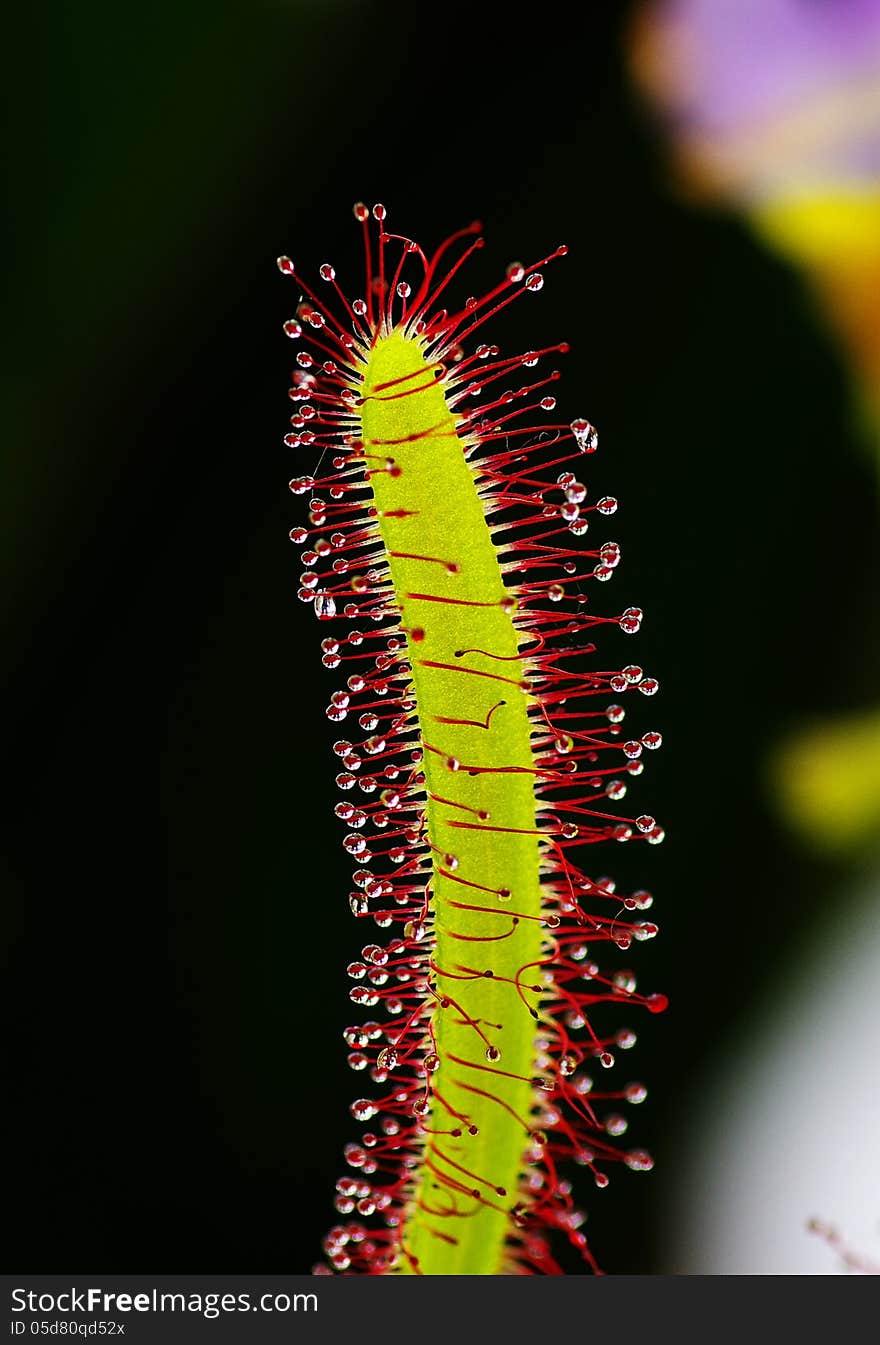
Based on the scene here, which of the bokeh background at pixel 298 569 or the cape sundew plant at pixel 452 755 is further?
the bokeh background at pixel 298 569

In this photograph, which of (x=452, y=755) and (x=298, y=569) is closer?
(x=452, y=755)

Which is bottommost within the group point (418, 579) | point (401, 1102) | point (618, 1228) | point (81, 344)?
point (618, 1228)

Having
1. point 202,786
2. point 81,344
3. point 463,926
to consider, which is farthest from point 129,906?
point 463,926

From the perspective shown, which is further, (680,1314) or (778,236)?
(778,236)

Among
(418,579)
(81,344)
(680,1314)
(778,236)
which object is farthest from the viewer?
(778,236)

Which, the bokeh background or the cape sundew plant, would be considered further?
the bokeh background

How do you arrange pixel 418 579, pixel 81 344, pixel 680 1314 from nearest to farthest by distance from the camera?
pixel 418 579 < pixel 680 1314 < pixel 81 344

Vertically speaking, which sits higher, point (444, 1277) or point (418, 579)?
point (418, 579)

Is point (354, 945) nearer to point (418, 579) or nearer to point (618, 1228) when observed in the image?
point (618, 1228)
